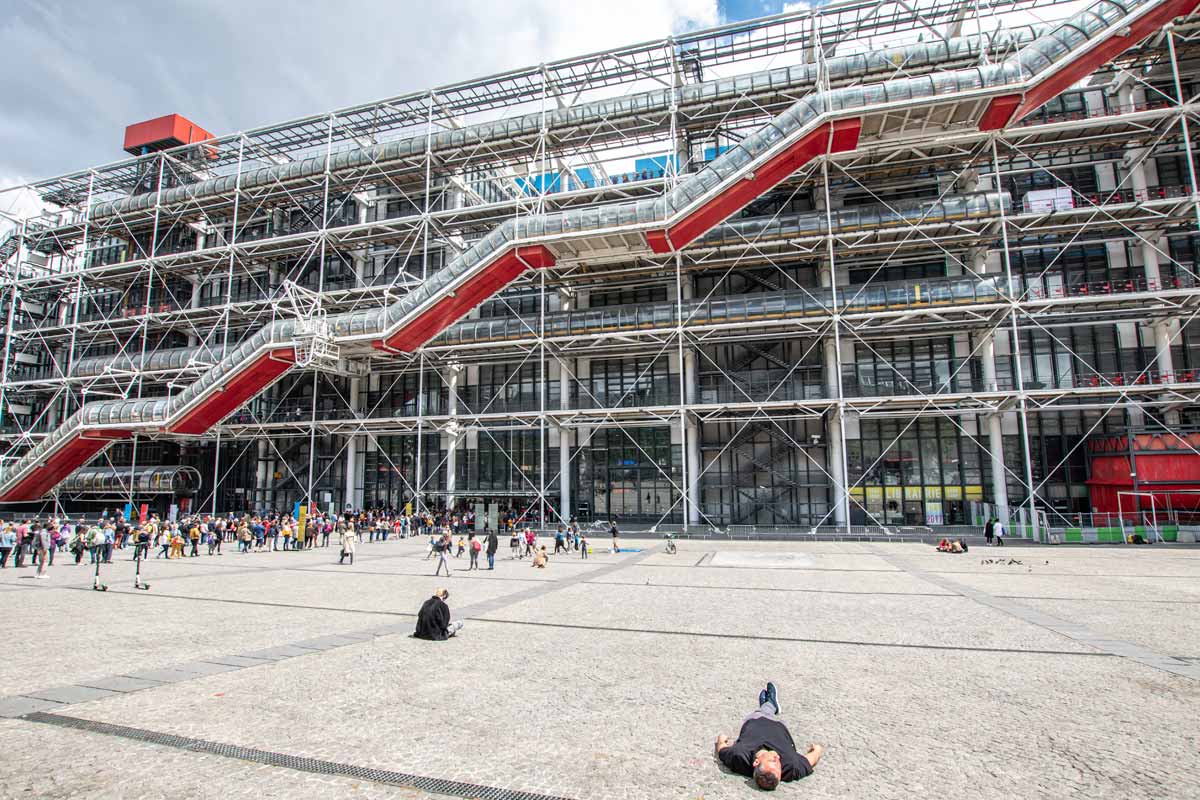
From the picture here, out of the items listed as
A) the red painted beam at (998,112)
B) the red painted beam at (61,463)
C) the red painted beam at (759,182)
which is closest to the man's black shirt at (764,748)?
the red painted beam at (759,182)

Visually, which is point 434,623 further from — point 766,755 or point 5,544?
point 5,544

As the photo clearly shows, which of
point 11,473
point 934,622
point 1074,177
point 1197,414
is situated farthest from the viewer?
point 11,473

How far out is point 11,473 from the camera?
32.7 m

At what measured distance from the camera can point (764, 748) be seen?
4547mm

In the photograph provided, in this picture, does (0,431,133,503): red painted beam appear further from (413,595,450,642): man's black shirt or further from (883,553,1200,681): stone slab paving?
(883,553,1200,681): stone slab paving

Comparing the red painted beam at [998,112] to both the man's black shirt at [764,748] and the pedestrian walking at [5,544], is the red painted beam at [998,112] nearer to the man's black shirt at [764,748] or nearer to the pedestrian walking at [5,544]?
the man's black shirt at [764,748]

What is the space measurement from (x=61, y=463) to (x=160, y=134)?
22.1 metres

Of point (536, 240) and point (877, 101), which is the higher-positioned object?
point (877, 101)

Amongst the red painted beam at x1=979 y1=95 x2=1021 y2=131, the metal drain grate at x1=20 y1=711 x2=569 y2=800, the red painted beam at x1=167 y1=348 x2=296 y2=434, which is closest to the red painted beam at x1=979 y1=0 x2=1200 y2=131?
the red painted beam at x1=979 y1=95 x2=1021 y2=131

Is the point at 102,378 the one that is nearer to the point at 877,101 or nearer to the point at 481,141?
the point at 481,141

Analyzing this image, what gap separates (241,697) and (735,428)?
2514 centimetres

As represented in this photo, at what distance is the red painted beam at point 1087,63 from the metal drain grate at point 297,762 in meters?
26.4

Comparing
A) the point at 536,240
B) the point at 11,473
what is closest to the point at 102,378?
the point at 11,473

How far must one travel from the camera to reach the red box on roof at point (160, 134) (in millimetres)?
41719
